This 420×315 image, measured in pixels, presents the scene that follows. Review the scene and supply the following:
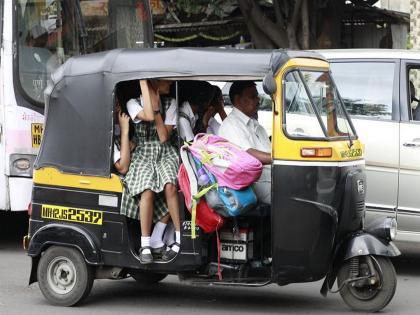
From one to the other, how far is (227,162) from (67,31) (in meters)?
3.94

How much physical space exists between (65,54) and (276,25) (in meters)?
6.39

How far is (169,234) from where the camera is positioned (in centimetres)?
731

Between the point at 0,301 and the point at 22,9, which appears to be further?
the point at 22,9

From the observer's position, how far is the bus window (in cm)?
973

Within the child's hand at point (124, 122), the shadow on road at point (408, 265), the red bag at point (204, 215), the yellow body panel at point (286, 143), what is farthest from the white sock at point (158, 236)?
the shadow on road at point (408, 265)

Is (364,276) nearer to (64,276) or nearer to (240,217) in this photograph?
(240,217)

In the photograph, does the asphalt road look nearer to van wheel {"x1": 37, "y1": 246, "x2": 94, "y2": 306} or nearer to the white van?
van wheel {"x1": 37, "y1": 246, "x2": 94, "y2": 306}

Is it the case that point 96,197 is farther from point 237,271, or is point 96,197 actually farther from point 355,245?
point 355,245

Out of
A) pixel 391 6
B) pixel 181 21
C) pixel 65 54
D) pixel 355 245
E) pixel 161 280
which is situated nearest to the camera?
pixel 355 245

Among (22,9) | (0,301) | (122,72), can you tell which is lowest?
(0,301)

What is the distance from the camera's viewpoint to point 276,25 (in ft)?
52.2

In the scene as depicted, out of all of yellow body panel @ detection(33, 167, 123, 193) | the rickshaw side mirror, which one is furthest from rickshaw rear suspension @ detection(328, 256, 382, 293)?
yellow body panel @ detection(33, 167, 123, 193)

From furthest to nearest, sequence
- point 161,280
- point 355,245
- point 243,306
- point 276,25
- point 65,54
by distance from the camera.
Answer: point 276,25 → point 65,54 → point 161,280 → point 243,306 → point 355,245

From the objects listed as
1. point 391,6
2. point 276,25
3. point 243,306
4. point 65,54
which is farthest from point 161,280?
point 391,6
